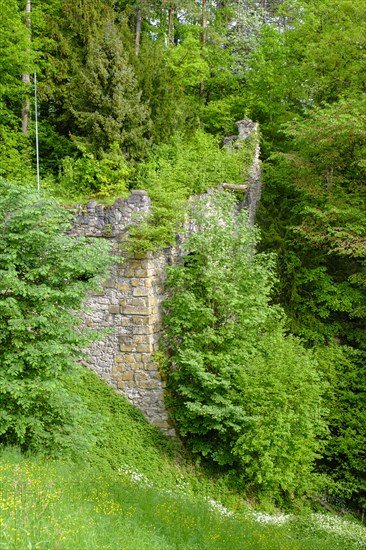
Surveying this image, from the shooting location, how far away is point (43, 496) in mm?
5668

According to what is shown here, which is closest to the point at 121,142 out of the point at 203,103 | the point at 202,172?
the point at 202,172

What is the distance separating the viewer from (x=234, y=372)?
10.7 metres

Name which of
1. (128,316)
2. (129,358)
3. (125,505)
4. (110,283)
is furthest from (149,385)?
(125,505)

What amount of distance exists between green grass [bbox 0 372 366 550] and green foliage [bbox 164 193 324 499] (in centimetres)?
78

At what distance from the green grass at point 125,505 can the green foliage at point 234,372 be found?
778 mm

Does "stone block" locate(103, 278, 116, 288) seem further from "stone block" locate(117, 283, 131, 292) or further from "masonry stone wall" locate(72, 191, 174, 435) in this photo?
"stone block" locate(117, 283, 131, 292)

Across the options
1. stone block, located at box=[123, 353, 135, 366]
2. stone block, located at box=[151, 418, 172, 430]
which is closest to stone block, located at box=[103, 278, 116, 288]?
stone block, located at box=[123, 353, 135, 366]

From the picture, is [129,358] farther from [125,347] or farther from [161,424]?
[161,424]

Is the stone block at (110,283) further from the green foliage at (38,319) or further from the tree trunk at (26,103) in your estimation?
the tree trunk at (26,103)

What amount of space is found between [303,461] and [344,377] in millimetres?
3122

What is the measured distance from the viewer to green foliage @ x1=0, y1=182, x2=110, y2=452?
767cm

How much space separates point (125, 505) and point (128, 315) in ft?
17.0

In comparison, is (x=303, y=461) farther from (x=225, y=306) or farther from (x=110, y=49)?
(x=110, y=49)

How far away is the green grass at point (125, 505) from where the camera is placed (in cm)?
506
